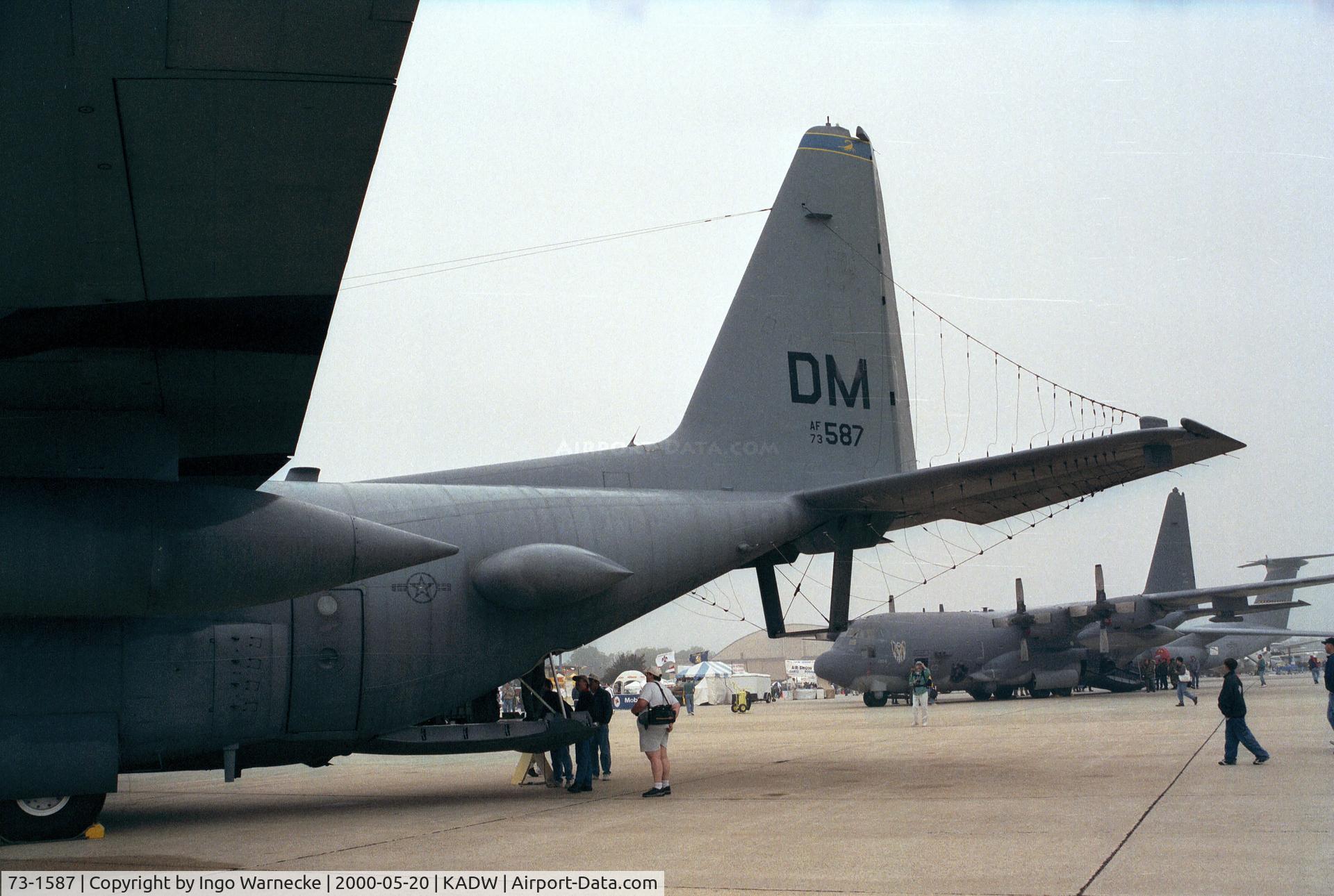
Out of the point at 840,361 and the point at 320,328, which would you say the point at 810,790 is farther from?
the point at 320,328

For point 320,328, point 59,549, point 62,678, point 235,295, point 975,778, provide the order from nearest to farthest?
point 235,295
point 320,328
point 59,549
point 62,678
point 975,778

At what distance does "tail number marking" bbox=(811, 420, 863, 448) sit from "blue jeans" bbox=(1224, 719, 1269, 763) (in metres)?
5.57

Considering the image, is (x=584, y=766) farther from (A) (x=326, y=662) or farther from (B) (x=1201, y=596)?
(B) (x=1201, y=596)

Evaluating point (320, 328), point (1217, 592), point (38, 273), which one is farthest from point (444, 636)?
point (1217, 592)

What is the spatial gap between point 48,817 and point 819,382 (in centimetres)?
985

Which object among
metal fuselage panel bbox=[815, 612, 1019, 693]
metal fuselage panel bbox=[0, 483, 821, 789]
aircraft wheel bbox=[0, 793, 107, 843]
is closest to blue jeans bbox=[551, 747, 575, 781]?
metal fuselage panel bbox=[0, 483, 821, 789]

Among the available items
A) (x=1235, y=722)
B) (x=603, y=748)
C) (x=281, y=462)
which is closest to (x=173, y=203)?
(x=281, y=462)

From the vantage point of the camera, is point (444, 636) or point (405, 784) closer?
point (444, 636)

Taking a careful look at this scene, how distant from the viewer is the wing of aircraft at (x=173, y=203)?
4.72 meters

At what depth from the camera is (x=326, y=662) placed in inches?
442

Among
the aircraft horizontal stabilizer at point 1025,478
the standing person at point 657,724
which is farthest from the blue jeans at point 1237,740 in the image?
the standing person at point 657,724

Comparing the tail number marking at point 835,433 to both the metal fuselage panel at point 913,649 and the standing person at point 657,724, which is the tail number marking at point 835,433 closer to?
the standing person at point 657,724

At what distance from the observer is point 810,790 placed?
1245cm

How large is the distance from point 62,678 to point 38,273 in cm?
493
